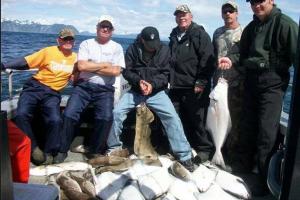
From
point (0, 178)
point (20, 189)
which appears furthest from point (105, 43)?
point (0, 178)

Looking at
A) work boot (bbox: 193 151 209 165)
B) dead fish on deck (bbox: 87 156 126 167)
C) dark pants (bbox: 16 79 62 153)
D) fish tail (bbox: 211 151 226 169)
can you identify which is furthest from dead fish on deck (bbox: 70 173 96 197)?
fish tail (bbox: 211 151 226 169)

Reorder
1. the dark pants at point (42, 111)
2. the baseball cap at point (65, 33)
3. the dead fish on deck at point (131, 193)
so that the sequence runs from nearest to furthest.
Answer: the dead fish on deck at point (131, 193), the dark pants at point (42, 111), the baseball cap at point (65, 33)

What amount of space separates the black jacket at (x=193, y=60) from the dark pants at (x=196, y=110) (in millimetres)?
191

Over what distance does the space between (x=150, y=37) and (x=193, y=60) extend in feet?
2.49

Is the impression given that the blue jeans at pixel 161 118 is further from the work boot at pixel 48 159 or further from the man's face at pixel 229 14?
the man's face at pixel 229 14

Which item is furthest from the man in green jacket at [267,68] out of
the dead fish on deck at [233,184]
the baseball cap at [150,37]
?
the baseball cap at [150,37]

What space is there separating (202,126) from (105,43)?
1990 millimetres

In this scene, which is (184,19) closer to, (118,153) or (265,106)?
(265,106)

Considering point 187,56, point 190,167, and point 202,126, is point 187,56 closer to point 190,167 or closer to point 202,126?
point 202,126

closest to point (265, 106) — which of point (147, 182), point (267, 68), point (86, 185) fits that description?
point (267, 68)

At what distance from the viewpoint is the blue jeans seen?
577 centimetres

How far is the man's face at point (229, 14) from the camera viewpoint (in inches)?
233

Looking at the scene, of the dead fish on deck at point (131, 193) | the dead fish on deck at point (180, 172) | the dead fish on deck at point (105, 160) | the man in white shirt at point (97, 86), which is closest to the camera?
the dead fish on deck at point (131, 193)

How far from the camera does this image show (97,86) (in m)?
6.02
